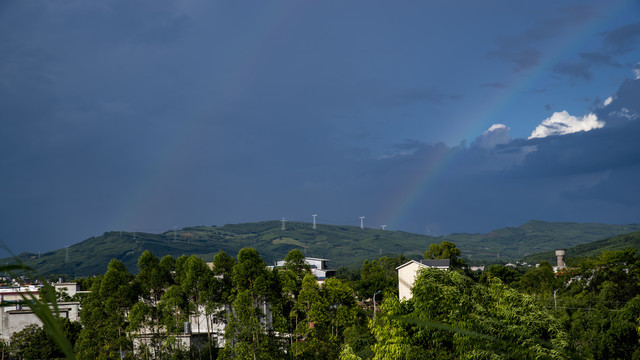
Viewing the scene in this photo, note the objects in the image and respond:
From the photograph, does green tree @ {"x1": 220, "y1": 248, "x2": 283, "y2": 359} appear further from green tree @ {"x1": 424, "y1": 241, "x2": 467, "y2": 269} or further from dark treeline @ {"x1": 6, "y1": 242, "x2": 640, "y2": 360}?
green tree @ {"x1": 424, "y1": 241, "x2": 467, "y2": 269}

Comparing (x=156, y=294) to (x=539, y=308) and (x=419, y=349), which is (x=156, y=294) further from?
(x=539, y=308)

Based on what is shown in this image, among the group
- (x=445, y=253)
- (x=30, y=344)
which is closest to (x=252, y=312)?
(x=30, y=344)

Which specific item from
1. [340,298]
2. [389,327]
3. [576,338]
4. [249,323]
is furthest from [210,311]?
[576,338]

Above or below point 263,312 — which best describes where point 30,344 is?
below

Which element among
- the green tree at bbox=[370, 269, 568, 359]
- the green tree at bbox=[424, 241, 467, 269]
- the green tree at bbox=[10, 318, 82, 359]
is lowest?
the green tree at bbox=[10, 318, 82, 359]

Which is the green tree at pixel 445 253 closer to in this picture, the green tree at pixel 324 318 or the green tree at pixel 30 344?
the green tree at pixel 324 318

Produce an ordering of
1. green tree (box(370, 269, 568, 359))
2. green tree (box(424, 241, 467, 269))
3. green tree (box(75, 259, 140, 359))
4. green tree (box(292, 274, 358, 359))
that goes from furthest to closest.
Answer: green tree (box(424, 241, 467, 269)), green tree (box(75, 259, 140, 359)), green tree (box(292, 274, 358, 359)), green tree (box(370, 269, 568, 359))

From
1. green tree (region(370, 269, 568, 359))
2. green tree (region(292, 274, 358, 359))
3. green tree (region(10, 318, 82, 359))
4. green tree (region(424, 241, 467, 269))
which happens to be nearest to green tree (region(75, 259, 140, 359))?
green tree (region(10, 318, 82, 359))

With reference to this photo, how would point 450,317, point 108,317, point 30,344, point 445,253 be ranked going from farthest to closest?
point 445,253
point 30,344
point 108,317
point 450,317

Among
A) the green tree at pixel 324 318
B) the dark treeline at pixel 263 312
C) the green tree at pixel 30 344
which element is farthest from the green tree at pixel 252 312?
the green tree at pixel 30 344

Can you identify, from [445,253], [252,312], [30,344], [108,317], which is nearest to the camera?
[252,312]

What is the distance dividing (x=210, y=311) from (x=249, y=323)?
5303 mm

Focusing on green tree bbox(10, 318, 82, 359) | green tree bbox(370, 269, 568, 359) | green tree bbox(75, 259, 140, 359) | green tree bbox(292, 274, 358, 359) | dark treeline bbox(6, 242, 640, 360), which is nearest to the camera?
green tree bbox(370, 269, 568, 359)

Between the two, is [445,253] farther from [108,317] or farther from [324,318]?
[108,317]
